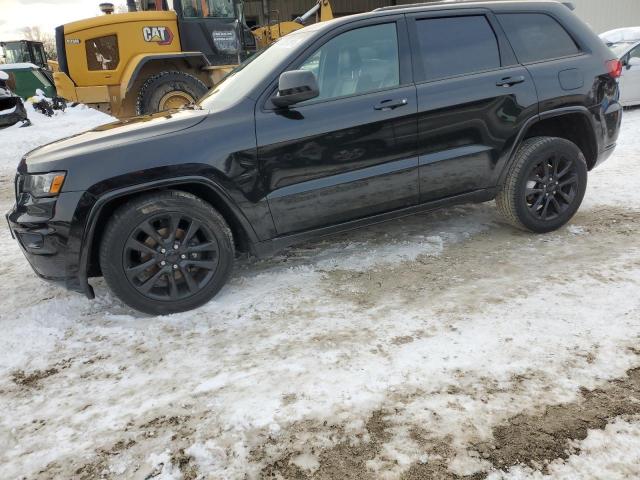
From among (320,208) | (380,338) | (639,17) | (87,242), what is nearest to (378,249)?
(320,208)

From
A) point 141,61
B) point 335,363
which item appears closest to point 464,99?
point 335,363

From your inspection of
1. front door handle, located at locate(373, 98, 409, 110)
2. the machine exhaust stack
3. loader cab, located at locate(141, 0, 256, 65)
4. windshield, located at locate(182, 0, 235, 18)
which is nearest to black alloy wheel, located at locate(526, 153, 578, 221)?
front door handle, located at locate(373, 98, 409, 110)

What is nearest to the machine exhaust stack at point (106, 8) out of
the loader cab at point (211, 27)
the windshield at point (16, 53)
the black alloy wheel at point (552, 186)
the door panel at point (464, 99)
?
the loader cab at point (211, 27)

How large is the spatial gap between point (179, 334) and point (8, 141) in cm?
1086

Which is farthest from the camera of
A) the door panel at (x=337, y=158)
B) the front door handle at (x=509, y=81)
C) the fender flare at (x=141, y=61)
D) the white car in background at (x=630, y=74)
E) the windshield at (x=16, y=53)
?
the windshield at (x=16, y=53)

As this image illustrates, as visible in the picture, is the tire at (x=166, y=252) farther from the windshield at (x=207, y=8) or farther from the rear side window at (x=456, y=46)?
the windshield at (x=207, y=8)

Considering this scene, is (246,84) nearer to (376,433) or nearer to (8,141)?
(376,433)

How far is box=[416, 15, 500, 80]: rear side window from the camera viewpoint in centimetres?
369

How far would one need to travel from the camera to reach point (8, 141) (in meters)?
11.4

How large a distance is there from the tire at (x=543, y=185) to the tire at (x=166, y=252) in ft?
7.59

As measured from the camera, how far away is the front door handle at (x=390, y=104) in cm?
348

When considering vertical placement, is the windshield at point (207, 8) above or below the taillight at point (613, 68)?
above

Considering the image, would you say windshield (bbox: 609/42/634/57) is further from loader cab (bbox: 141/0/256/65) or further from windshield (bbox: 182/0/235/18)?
windshield (bbox: 182/0/235/18)

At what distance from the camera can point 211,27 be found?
940 cm
